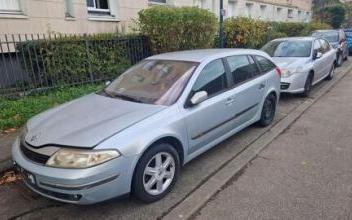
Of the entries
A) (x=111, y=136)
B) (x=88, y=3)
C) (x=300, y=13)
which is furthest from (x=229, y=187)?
(x=300, y=13)

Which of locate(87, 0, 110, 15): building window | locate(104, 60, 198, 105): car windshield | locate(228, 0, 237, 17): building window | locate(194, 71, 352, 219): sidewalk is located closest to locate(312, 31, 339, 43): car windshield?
locate(228, 0, 237, 17): building window

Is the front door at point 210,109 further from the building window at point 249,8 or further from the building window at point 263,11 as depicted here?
the building window at point 263,11

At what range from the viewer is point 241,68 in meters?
4.68

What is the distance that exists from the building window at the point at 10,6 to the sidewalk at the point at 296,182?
7165 mm

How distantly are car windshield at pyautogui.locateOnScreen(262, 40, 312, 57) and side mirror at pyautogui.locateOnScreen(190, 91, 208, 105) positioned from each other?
519cm

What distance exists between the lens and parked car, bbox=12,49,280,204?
273cm

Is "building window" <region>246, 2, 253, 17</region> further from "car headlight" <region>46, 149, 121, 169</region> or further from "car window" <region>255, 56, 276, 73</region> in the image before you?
"car headlight" <region>46, 149, 121, 169</region>

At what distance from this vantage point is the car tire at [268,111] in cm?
532

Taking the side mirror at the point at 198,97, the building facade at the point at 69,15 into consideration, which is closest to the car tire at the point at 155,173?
the side mirror at the point at 198,97

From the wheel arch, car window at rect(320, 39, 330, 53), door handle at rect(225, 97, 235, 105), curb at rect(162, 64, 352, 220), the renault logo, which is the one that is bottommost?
curb at rect(162, 64, 352, 220)

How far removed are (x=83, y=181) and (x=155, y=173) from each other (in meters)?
0.79

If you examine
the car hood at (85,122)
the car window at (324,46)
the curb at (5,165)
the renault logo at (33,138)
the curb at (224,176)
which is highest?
the car window at (324,46)

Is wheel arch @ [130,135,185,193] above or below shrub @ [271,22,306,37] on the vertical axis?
below

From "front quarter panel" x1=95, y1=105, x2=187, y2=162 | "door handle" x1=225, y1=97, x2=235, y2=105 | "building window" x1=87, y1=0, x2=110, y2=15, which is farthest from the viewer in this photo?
"building window" x1=87, y1=0, x2=110, y2=15
